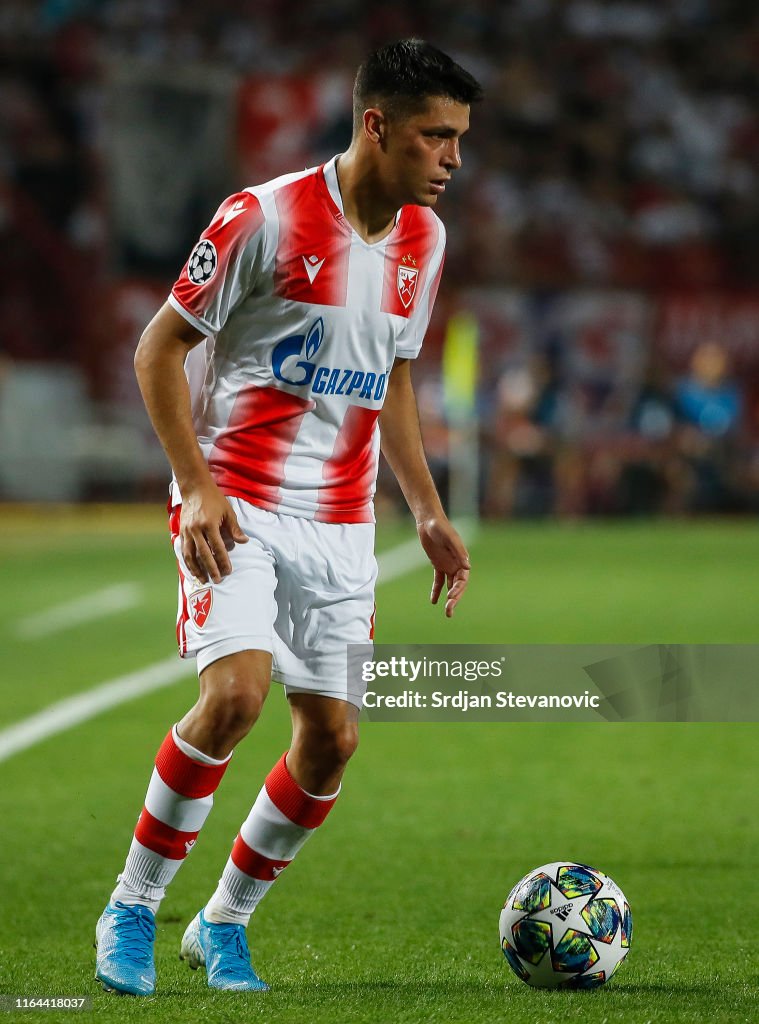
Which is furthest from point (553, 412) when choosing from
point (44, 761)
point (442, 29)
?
point (44, 761)

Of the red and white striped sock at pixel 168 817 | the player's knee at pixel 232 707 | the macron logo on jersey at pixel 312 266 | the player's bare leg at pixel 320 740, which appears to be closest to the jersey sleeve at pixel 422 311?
the macron logo on jersey at pixel 312 266

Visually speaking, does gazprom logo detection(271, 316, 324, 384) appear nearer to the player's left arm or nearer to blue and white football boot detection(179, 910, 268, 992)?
the player's left arm

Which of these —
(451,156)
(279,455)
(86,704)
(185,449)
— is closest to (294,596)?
(279,455)

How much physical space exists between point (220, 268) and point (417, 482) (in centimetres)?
87

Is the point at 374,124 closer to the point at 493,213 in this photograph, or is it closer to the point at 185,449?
the point at 185,449

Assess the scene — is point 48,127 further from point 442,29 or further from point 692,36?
point 692,36

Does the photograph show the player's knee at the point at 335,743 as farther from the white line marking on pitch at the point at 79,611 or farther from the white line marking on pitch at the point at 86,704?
the white line marking on pitch at the point at 79,611

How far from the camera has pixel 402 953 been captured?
4.09 m

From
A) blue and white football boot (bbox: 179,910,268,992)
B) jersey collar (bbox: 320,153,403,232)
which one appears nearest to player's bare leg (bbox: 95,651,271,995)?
blue and white football boot (bbox: 179,910,268,992)

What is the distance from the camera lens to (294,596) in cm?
390

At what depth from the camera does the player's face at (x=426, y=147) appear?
380 cm

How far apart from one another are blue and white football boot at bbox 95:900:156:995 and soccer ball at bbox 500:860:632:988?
808 millimetres

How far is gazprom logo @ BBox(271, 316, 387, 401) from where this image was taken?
3904 millimetres

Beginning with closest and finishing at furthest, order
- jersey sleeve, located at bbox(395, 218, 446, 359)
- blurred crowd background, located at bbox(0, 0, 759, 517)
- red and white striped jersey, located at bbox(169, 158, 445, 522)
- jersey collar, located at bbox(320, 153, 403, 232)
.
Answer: red and white striped jersey, located at bbox(169, 158, 445, 522) → jersey collar, located at bbox(320, 153, 403, 232) → jersey sleeve, located at bbox(395, 218, 446, 359) → blurred crowd background, located at bbox(0, 0, 759, 517)
